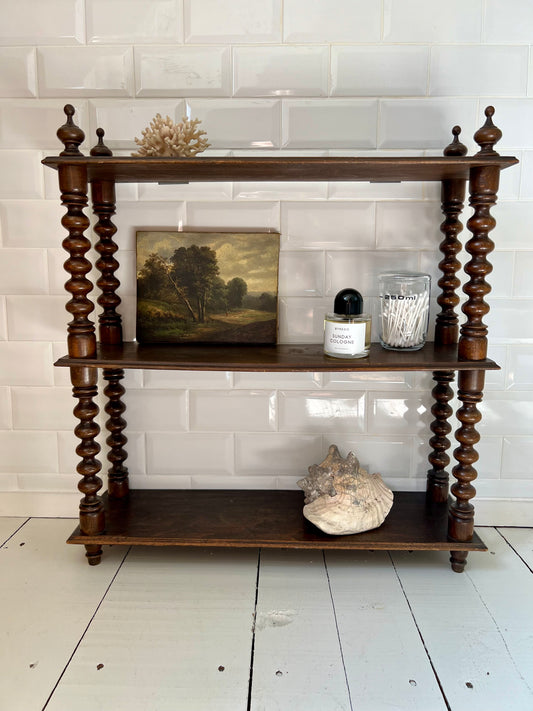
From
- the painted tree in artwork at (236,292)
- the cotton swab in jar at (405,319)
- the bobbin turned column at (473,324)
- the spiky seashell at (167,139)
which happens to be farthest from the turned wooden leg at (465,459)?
the spiky seashell at (167,139)

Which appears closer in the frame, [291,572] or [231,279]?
[291,572]

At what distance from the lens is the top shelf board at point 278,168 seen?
99 cm

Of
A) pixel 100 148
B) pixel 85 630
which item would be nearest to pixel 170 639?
pixel 85 630

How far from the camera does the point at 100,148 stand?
1168 mm

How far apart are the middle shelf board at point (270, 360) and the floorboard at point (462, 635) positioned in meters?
0.43

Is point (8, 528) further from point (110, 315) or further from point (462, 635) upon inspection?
point (462, 635)

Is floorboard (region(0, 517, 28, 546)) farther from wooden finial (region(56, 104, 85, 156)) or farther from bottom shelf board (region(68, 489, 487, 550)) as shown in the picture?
wooden finial (region(56, 104, 85, 156))

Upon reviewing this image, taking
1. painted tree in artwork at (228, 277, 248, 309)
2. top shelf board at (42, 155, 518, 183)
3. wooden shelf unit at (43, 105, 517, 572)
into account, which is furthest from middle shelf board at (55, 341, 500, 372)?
top shelf board at (42, 155, 518, 183)

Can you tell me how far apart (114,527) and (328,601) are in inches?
18.2

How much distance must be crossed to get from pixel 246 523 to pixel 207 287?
1.70 feet

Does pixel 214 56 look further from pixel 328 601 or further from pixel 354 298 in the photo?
pixel 328 601

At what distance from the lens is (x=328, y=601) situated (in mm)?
1070

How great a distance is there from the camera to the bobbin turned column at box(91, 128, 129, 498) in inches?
48.2

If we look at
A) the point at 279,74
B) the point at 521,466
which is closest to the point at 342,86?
the point at 279,74
